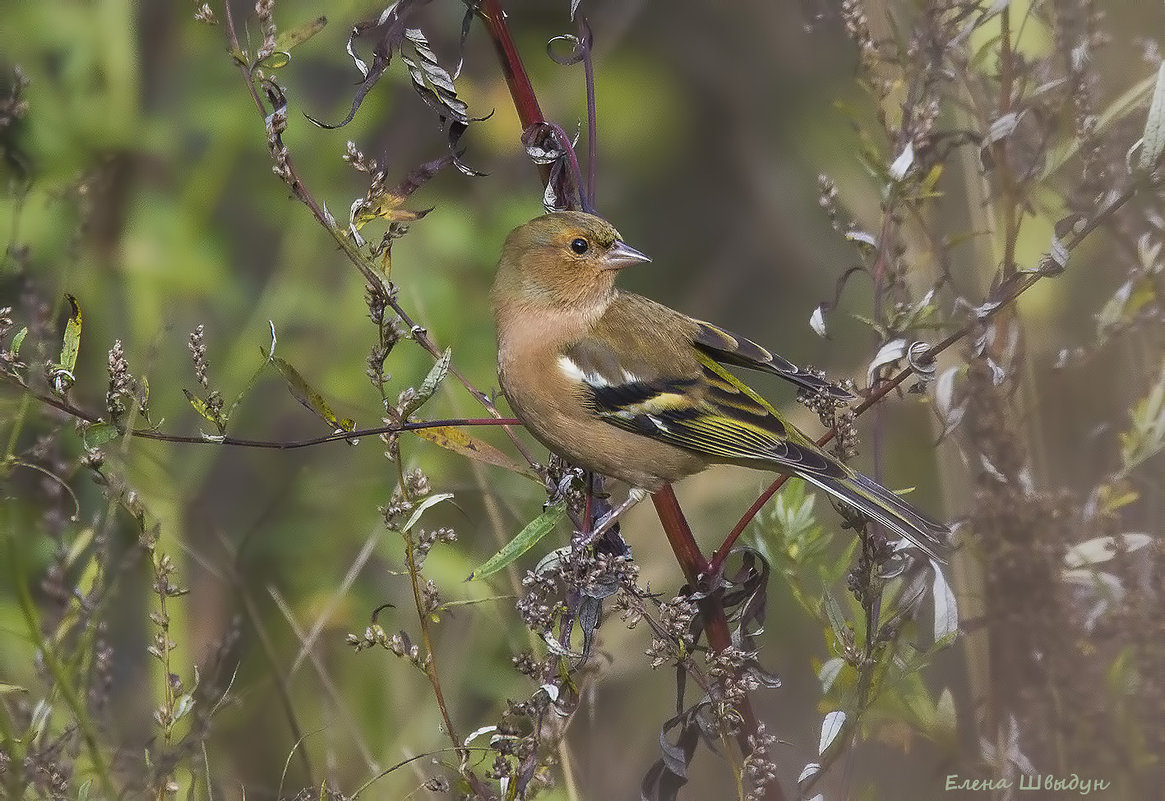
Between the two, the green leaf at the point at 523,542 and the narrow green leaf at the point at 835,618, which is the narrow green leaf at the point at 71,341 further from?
the narrow green leaf at the point at 835,618

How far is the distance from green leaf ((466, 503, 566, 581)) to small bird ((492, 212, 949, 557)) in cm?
44

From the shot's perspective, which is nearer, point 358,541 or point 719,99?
point 358,541

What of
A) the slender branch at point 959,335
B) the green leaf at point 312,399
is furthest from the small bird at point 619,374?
the green leaf at point 312,399

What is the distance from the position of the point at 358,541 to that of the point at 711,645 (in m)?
2.25

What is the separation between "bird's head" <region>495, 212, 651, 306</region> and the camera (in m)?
3.45

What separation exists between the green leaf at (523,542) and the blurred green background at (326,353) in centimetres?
79

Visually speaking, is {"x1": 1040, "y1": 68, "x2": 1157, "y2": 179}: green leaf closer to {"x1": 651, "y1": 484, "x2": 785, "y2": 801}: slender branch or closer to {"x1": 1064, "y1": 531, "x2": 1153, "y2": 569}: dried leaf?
{"x1": 1064, "y1": 531, "x2": 1153, "y2": 569}: dried leaf

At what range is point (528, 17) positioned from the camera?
589 cm

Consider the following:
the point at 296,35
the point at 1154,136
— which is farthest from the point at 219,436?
the point at 1154,136

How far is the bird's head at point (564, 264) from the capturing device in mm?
3453

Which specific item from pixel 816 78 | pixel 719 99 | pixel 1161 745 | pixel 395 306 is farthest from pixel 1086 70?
pixel 719 99

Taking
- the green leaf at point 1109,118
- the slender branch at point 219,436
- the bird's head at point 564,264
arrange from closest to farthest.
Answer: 1. the slender branch at point 219,436
2. the green leaf at point 1109,118
3. the bird's head at point 564,264

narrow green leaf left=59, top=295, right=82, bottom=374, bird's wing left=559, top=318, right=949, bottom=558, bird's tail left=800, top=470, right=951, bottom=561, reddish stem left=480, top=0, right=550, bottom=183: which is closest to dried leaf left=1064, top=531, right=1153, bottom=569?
bird's tail left=800, top=470, right=951, bottom=561

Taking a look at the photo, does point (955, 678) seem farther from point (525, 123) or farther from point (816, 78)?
point (816, 78)
